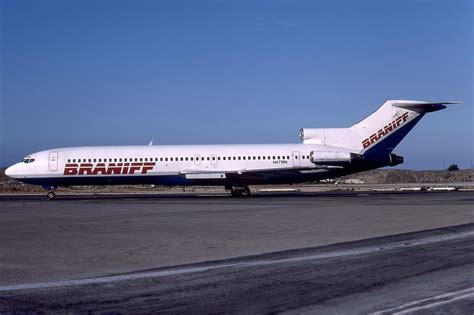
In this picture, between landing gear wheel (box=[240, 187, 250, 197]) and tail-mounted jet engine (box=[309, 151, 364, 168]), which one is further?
landing gear wheel (box=[240, 187, 250, 197])

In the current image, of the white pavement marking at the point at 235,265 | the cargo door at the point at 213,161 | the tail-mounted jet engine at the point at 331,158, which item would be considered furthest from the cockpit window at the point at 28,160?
the white pavement marking at the point at 235,265

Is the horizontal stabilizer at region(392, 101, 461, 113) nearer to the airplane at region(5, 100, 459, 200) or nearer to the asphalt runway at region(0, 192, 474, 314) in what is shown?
the airplane at region(5, 100, 459, 200)

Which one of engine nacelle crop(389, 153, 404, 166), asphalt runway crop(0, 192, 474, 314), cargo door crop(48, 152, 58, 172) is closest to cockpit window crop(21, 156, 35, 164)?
cargo door crop(48, 152, 58, 172)

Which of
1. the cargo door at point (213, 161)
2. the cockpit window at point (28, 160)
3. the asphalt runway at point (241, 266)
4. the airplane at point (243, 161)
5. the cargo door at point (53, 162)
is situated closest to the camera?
the asphalt runway at point (241, 266)

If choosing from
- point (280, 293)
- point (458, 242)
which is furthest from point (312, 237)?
point (280, 293)

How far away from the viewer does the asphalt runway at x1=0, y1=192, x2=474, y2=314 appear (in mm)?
7523

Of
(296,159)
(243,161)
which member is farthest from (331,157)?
(243,161)

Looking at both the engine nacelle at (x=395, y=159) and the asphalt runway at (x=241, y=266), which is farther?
the engine nacelle at (x=395, y=159)

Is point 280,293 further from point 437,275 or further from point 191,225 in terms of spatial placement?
point 191,225

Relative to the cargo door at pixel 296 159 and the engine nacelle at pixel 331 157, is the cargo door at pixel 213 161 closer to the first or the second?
the cargo door at pixel 296 159

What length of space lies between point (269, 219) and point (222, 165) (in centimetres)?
1978

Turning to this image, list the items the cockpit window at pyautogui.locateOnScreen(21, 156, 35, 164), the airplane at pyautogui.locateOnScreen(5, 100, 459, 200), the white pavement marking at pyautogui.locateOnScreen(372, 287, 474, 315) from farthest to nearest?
the cockpit window at pyautogui.locateOnScreen(21, 156, 35, 164) → the airplane at pyautogui.locateOnScreen(5, 100, 459, 200) → the white pavement marking at pyautogui.locateOnScreen(372, 287, 474, 315)

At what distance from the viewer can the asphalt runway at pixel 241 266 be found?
752 centimetres

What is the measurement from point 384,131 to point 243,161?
31.7 ft
